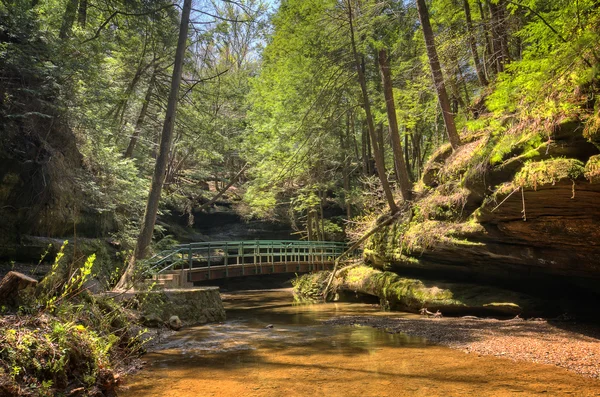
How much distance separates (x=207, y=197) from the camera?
2550 centimetres

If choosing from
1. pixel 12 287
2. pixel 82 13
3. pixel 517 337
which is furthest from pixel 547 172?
pixel 82 13

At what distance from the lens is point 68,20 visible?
10.1 metres

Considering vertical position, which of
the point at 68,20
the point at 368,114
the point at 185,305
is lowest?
the point at 185,305

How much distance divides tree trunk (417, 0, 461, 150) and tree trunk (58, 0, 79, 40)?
952 centimetres

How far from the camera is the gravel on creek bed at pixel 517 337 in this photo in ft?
19.3

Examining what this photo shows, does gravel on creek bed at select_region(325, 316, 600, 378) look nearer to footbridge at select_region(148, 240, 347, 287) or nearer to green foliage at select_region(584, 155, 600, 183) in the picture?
green foliage at select_region(584, 155, 600, 183)

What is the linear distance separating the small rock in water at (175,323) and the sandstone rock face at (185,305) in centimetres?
8

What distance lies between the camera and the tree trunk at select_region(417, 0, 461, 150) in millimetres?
10711

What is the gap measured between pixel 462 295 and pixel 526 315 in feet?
5.25

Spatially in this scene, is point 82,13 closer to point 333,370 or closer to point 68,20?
point 68,20

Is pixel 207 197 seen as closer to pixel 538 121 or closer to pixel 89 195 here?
pixel 89 195

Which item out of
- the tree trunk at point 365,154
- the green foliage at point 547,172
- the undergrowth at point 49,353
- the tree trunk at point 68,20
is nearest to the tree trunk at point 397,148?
the green foliage at point 547,172

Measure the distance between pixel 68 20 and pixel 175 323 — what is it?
850 cm

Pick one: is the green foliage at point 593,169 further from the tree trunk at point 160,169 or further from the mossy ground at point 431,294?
the tree trunk at point 160,169
